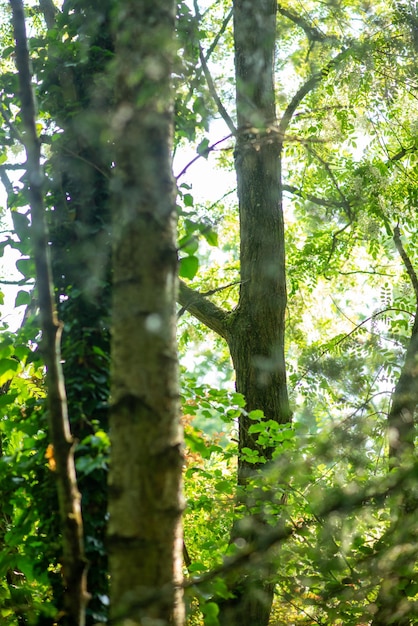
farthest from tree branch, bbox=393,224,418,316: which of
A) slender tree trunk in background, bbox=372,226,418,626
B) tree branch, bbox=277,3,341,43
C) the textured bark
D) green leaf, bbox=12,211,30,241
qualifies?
the textured bark

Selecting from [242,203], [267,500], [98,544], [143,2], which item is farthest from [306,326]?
[143,2]

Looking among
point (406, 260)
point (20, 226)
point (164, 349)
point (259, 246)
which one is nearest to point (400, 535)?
point (164, 349)

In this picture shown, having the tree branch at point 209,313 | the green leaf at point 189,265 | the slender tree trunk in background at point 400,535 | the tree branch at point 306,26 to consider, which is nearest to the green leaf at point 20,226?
the green leaf at point 189,265

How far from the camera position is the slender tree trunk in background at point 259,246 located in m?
6.55

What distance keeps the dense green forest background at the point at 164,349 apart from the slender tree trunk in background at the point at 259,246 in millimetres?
21

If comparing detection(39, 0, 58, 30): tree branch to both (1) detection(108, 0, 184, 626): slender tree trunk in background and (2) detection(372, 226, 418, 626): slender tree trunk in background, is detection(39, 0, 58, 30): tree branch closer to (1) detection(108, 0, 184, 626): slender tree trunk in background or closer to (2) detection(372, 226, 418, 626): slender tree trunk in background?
(1) detection(108, 0, 184, 626): slender tree trunk in background

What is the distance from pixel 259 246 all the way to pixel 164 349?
16.4ft

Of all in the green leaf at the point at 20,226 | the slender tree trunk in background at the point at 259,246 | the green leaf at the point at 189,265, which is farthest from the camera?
the slender tree trunk in background at the point at 259,246

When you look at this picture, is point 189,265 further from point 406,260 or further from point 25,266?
point 406,260

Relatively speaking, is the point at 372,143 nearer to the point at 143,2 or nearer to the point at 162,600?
the point at 143,2

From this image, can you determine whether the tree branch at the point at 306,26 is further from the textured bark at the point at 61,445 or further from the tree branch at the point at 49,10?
the textured bark at the point at 61,445

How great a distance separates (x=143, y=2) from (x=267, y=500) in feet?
10.3

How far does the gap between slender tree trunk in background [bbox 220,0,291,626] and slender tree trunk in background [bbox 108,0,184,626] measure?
4.29 metres

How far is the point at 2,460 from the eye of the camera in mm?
2902
